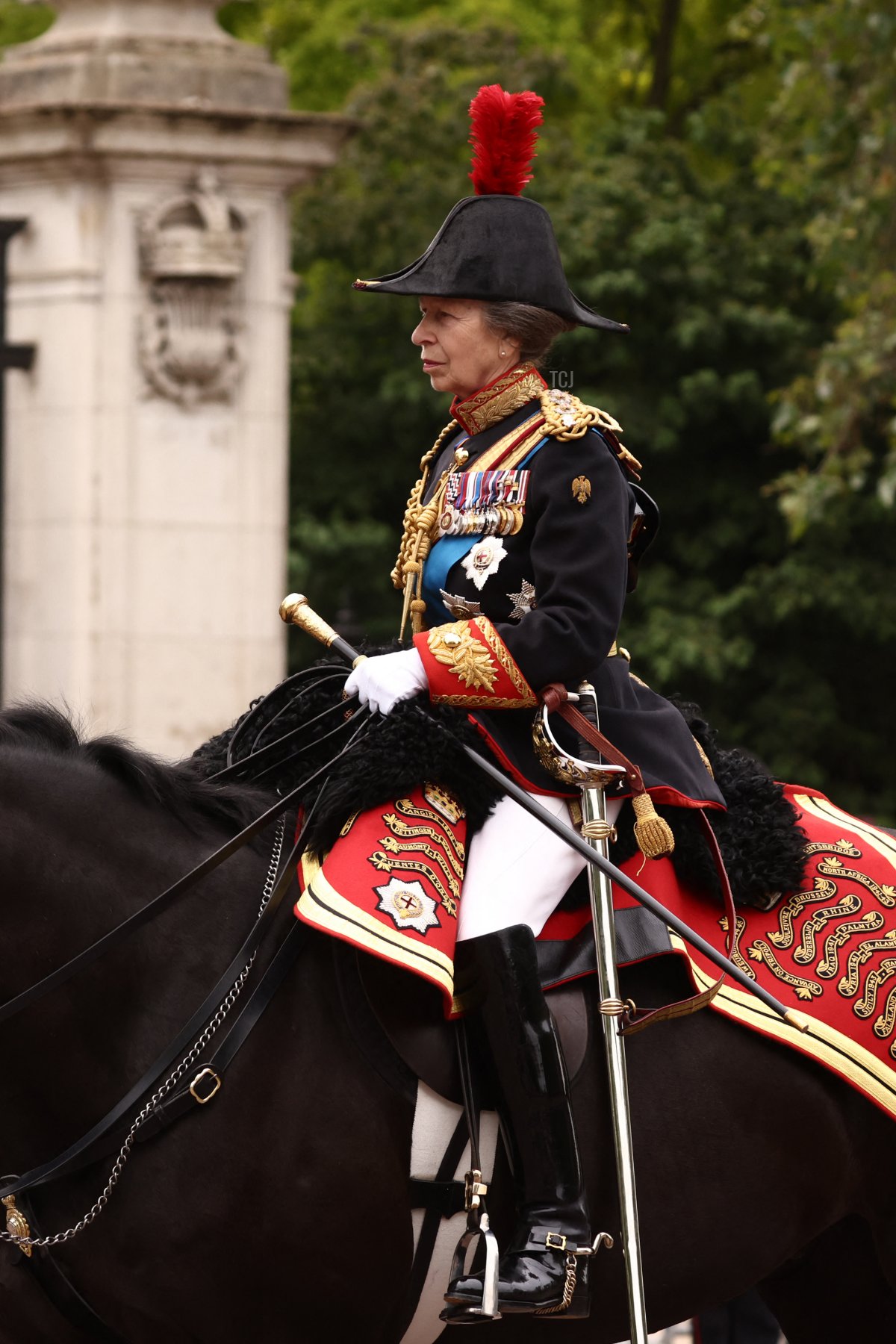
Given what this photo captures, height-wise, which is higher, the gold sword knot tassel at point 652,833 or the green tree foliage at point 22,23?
the green tree foliage at point 22,23

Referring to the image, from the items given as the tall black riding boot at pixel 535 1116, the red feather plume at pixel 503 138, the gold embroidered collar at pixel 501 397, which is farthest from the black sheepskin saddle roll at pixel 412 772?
the red feather plume at pixel 503 138

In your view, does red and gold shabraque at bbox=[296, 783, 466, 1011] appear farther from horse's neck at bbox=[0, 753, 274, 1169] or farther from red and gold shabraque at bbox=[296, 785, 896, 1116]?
horse's neck at bbox=[0, 753, 274, 1169]

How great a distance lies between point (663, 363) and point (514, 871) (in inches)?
571

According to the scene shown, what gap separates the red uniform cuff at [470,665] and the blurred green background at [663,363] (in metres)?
12.7

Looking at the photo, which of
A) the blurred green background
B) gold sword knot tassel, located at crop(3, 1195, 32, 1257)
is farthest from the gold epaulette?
the blurred green background

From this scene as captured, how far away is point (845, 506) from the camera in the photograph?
53.7 feet

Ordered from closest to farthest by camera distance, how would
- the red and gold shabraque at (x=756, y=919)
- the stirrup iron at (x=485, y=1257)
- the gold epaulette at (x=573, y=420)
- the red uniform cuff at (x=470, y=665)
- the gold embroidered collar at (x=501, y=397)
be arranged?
the stirrup iron at (x=485, y=1257) → the red and gold shabraque at (x=756, y=919) → the red uniform cuff at (x=470, y=665) → the gold epaulette at (x=573, y=420) → the gold embroidered collar at (x=501, y=397)

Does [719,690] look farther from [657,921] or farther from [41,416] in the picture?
[657,921]

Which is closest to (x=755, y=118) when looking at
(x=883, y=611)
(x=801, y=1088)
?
(x=883, y=611)

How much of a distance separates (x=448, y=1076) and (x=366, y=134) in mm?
16013

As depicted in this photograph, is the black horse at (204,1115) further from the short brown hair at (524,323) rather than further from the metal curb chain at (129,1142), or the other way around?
the short brown hair at (524,323)

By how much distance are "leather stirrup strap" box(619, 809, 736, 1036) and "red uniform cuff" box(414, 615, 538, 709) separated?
610mm

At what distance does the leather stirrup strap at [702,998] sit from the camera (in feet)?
14.4

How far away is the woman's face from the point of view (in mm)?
4539
